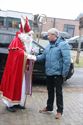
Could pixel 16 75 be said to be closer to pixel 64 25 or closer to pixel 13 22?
pixel 13 22

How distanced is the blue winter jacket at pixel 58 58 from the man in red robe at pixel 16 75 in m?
0.63

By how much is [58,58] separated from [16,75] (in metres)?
1.03

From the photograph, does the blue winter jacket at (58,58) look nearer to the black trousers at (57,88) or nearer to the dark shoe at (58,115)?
the black trousers at (57,88)

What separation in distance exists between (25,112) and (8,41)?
4.56 meters

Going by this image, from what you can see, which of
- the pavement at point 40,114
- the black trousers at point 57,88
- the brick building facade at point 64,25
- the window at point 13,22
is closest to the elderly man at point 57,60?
the black trousers at point 57,88

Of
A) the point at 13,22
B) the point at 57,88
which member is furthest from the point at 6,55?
the point at 13,22

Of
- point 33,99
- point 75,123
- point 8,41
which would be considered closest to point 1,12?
point 8,41

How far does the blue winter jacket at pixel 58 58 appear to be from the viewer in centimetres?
852

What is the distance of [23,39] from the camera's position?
919 cm

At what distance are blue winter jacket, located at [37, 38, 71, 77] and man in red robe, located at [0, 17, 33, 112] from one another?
2.06 ft

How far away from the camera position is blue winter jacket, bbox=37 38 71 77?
8.52 m

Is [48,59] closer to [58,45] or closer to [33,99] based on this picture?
[58,45]

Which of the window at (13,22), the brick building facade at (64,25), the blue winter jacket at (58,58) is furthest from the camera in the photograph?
the brick building facade at (64,25)

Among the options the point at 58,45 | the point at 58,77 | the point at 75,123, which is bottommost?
the point at 75,123
